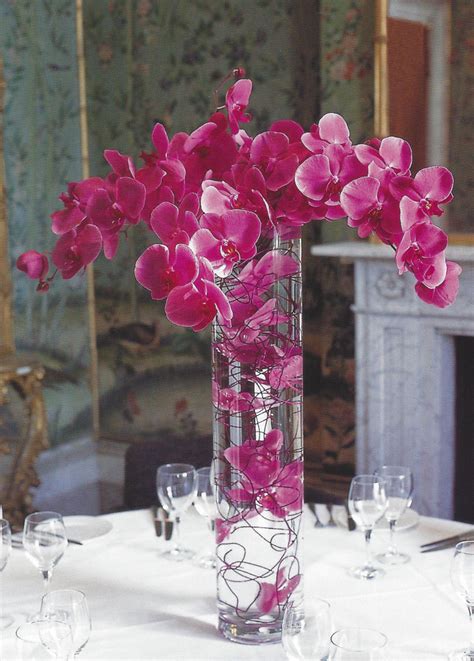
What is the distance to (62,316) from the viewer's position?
4188 millimetres

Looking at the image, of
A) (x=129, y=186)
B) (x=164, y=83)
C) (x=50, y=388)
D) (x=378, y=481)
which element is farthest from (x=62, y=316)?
(x=129, y=186)

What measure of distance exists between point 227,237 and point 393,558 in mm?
815

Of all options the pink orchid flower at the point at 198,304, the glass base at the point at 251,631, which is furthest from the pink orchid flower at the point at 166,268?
the glass base at the point at 251,631

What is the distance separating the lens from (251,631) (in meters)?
1.38

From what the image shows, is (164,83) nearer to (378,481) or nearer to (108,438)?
(108,438)

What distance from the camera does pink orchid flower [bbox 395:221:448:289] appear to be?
47.8 inches

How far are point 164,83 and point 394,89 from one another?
115 centimetres

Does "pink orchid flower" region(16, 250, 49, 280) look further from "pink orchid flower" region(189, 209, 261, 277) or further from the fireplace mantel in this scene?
→ the fireplace mantel

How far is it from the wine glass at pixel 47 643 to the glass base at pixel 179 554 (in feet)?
1.96

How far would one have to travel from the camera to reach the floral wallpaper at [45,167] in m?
3.94

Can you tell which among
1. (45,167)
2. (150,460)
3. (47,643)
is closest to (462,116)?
(150,460)

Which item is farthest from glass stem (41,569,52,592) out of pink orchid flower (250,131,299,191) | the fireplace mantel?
the fireplace mantel

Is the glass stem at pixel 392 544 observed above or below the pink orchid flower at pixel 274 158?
below

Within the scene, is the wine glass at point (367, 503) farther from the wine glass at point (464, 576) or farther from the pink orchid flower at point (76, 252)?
the pink orchid flower at point (76, 252)
